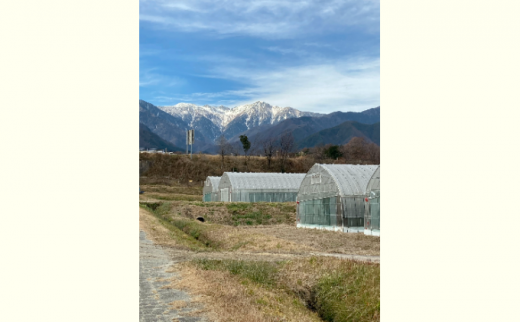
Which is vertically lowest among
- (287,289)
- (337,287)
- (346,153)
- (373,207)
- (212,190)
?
(212,190)

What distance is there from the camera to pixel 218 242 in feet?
91.6

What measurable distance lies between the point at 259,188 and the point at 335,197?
81.2 ft

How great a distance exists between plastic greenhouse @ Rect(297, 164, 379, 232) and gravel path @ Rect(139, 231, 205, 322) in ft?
59.2

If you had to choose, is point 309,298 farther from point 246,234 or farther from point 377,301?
point 246,234

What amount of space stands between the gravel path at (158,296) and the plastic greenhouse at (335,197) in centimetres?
1804

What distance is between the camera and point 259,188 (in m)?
59.2

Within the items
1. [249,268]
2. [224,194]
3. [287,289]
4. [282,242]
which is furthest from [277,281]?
[224,194]

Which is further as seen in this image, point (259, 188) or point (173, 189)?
point (173, 189)

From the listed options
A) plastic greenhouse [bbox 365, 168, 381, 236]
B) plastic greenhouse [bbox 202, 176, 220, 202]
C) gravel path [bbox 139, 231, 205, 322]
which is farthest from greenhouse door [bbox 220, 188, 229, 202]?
gravel path [bbox 139, 231, 205, 322]

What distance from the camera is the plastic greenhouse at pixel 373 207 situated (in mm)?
30672

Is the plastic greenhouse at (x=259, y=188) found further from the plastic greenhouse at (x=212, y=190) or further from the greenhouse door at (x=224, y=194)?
the plastic greenhouse at (x=212, y=190)

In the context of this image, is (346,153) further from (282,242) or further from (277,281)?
(277,281)
